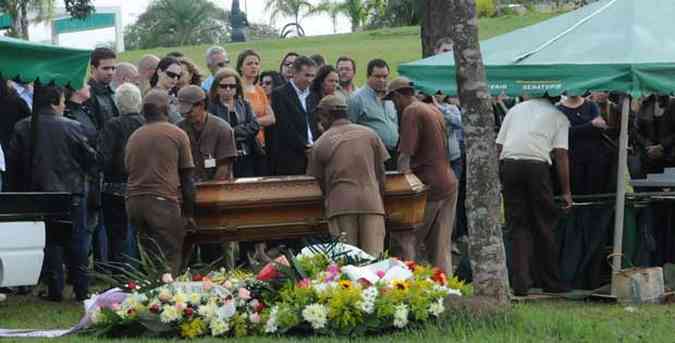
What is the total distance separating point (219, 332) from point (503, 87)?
4.75 metres

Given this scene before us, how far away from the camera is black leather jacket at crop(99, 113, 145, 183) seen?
46.9 feet

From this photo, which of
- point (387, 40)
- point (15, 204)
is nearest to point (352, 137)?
point (15, 204)

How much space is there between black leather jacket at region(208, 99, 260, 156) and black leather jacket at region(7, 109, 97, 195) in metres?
1.38

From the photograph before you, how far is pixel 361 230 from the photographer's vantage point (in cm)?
1332

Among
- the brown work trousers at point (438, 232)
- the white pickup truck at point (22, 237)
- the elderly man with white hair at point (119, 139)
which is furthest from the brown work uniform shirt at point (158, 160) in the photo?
the brown work trousers at point (438, 232)

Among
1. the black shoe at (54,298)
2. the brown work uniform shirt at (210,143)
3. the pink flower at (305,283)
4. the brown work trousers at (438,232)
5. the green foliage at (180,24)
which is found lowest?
the green foliage at (180,24)

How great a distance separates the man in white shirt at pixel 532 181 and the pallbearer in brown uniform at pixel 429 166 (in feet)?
1.95

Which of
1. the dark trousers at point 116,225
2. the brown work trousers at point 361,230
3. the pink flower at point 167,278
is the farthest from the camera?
the dark trousers at point 116,225

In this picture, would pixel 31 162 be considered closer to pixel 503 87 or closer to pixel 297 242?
pixel 297 242

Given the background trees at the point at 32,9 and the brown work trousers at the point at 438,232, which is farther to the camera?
the background trees at the point at 32,9

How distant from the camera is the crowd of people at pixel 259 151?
13125 mm

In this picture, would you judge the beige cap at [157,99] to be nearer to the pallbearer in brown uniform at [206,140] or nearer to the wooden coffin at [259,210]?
the pallbearer in brown uniform at [206,140]

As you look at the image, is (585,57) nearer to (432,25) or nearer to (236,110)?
(236,110)

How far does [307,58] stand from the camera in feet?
53.8
